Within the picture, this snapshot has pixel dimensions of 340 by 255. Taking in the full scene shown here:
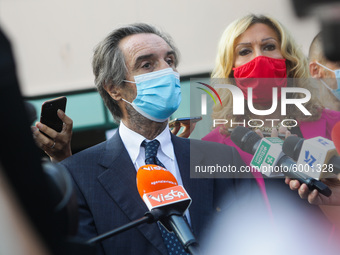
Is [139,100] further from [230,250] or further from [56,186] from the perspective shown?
[56,186]

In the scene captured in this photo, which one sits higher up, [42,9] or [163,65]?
[163,65]

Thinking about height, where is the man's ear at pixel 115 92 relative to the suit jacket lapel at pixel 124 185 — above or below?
above

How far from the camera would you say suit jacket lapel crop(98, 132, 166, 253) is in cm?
159

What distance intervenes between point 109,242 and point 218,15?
15.9 feet

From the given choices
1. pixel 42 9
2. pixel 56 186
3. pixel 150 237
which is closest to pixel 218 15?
pixel 42 9

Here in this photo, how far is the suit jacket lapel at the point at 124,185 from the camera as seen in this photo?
1590mm

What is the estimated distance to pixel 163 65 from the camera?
209cm

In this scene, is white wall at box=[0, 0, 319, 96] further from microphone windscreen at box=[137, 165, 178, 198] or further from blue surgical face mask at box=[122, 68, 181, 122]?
microphone windscreen at box=[137, 165, 178, 198]

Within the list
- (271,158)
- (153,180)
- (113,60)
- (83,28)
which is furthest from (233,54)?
(83,28)

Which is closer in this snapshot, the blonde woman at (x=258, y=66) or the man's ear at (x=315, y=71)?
the blonde woman at (x=258, y=66)

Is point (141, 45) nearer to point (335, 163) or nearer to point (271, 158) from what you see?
point (271, 158)

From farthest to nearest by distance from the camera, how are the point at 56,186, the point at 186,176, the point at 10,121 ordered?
the point at 186,176 < the point at 56,186 < the point at 10,121

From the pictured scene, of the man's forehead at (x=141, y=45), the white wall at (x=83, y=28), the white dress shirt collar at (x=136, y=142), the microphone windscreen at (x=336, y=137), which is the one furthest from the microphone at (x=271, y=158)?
the white wall at (x=83, y=28)

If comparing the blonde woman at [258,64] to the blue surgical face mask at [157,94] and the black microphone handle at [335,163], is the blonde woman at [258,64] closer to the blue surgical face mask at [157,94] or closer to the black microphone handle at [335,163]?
the blue surgical face mask at [157,94]
